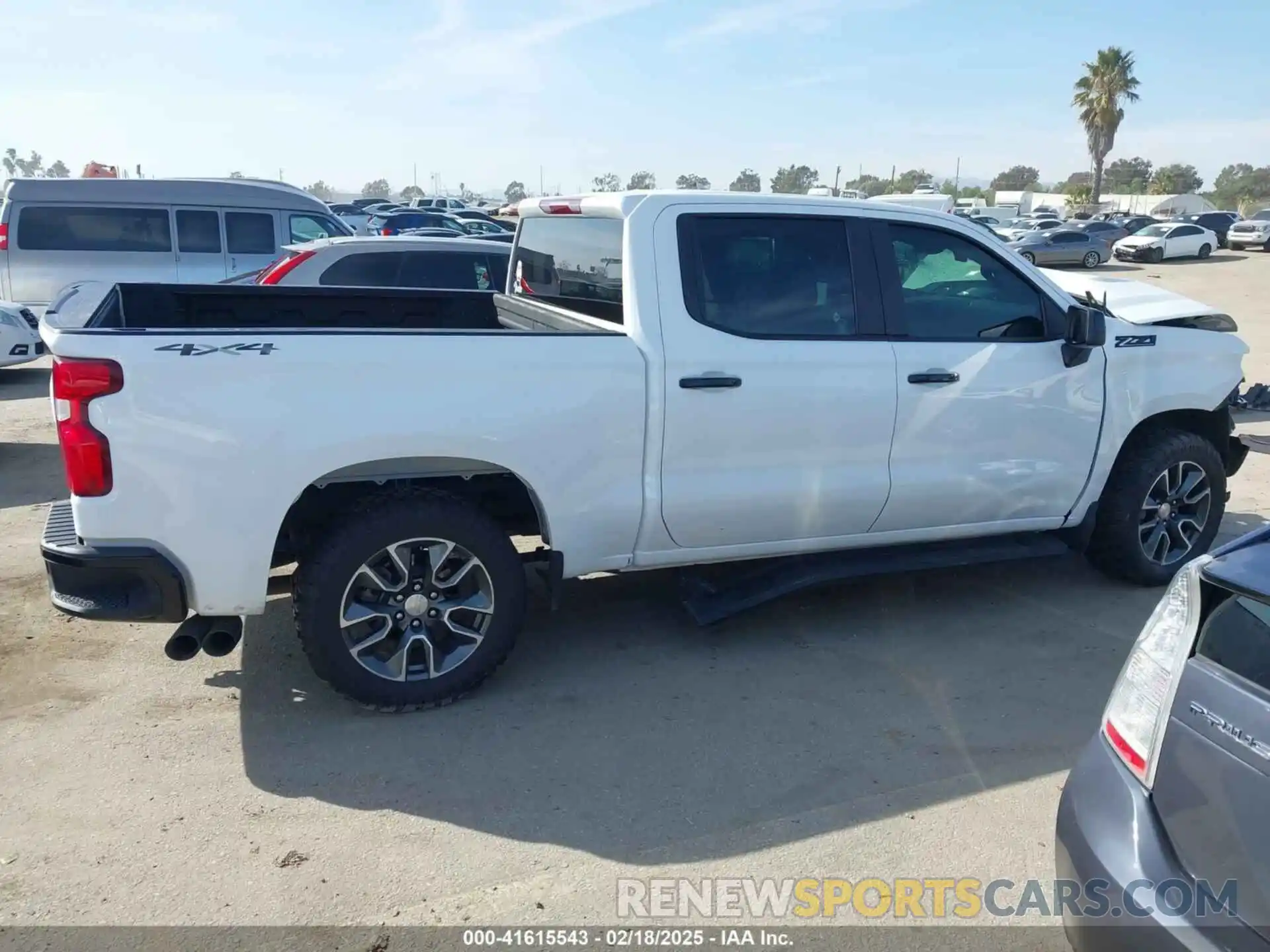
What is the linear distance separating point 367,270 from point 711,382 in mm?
5967

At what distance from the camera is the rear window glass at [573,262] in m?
4.41

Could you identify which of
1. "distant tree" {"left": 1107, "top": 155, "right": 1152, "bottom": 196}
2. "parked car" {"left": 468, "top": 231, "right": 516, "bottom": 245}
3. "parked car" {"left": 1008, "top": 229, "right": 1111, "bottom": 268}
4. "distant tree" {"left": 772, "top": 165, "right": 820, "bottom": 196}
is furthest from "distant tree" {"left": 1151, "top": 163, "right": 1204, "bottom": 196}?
"parked car" {"left": 468, "top": 231, "right": 516, "bottom": 245}

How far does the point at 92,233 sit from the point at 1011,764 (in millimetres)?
13316

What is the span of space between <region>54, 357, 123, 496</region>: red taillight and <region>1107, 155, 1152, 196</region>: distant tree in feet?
320

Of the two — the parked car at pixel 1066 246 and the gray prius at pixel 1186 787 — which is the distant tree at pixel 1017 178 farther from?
the gray prius at pixel 1186 787

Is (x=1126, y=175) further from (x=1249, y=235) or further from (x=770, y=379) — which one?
(x=770, y=379)

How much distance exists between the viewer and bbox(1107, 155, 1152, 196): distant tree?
299 feet

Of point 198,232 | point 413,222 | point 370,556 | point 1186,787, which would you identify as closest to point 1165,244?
point 413,222

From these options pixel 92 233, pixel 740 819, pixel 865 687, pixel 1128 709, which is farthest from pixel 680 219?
pixel 92 233

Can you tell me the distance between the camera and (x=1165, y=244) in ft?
118

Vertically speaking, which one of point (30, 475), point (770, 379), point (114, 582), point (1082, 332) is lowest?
point (30, 475)

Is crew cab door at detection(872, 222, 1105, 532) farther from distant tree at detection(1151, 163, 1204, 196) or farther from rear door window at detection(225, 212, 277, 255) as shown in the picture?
distant tree at detection(1151, 163, 1204, 196)

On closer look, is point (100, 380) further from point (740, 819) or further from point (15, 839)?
point (740, 819)

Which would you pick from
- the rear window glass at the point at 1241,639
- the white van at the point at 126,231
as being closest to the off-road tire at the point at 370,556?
the rear window glass at the point at 1241,639
